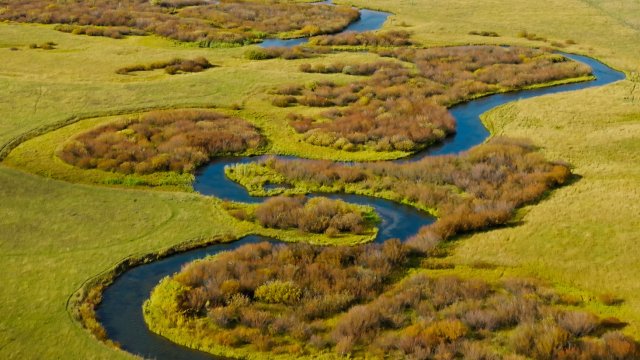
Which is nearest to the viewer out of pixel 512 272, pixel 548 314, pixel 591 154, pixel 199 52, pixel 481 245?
pixel 548 314

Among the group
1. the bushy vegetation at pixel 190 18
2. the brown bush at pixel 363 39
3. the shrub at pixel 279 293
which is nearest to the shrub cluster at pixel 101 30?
the bushy vegetation at pixel 190 18

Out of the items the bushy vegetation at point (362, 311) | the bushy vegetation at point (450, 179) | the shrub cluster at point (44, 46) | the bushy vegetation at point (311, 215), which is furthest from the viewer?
the shrub cluster at point (44, 46)

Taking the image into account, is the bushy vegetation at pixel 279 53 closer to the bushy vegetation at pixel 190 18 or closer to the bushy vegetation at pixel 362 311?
the bushy vegetation at pixel 190 18

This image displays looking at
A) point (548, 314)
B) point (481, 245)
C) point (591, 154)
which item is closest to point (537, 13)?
point (591, 154)

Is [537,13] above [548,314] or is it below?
above

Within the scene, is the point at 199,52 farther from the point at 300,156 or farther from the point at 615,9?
the point at 615,9

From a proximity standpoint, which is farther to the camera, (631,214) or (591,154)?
(591,154)

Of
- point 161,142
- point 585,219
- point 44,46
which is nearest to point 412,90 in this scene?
point 161,142
